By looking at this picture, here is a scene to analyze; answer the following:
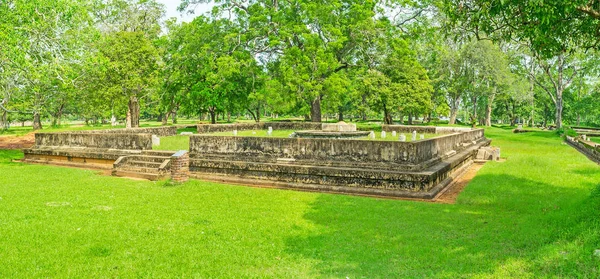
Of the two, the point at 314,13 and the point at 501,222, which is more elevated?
the point at 314,13

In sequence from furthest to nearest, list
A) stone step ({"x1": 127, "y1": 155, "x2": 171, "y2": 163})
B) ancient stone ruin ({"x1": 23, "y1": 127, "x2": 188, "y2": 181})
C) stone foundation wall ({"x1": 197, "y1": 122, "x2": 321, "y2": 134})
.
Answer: stone foundation wall ({"x1": 197, "y1": 122, "x2": 321, "y2": 134}), stone step ({"x1": 127, "y1": 155, "x2": 171, "y2": 163}), ancient stone ruin ({"x1": 23, "y1": 127, "x2": 188, "y2": 181})

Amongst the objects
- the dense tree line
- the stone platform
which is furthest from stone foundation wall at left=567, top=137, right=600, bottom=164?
the stone platform

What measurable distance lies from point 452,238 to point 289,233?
98.5 inches

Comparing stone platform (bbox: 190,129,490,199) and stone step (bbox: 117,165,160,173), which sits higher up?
stone platform (bbox: 190,129,490,199)

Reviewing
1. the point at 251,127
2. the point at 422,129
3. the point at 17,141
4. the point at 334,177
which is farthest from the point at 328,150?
the point at 17,141

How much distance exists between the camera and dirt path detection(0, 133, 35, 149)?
2339 centimetres

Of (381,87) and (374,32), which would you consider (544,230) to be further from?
(381,87)

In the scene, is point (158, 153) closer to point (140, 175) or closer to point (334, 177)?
point (140, 175)

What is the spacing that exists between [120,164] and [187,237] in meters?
8.72

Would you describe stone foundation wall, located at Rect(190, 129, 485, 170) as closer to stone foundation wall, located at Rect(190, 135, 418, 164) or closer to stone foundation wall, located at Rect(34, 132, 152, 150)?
stone foundation wall, located at Rect(190, 135, 418, 164)

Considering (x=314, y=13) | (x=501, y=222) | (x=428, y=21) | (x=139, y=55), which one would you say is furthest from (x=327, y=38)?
(x=501, y=222)

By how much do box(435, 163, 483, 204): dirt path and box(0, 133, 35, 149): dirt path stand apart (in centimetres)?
2272

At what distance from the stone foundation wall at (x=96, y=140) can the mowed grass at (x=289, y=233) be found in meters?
4.36

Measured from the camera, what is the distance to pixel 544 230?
6.10 metres
